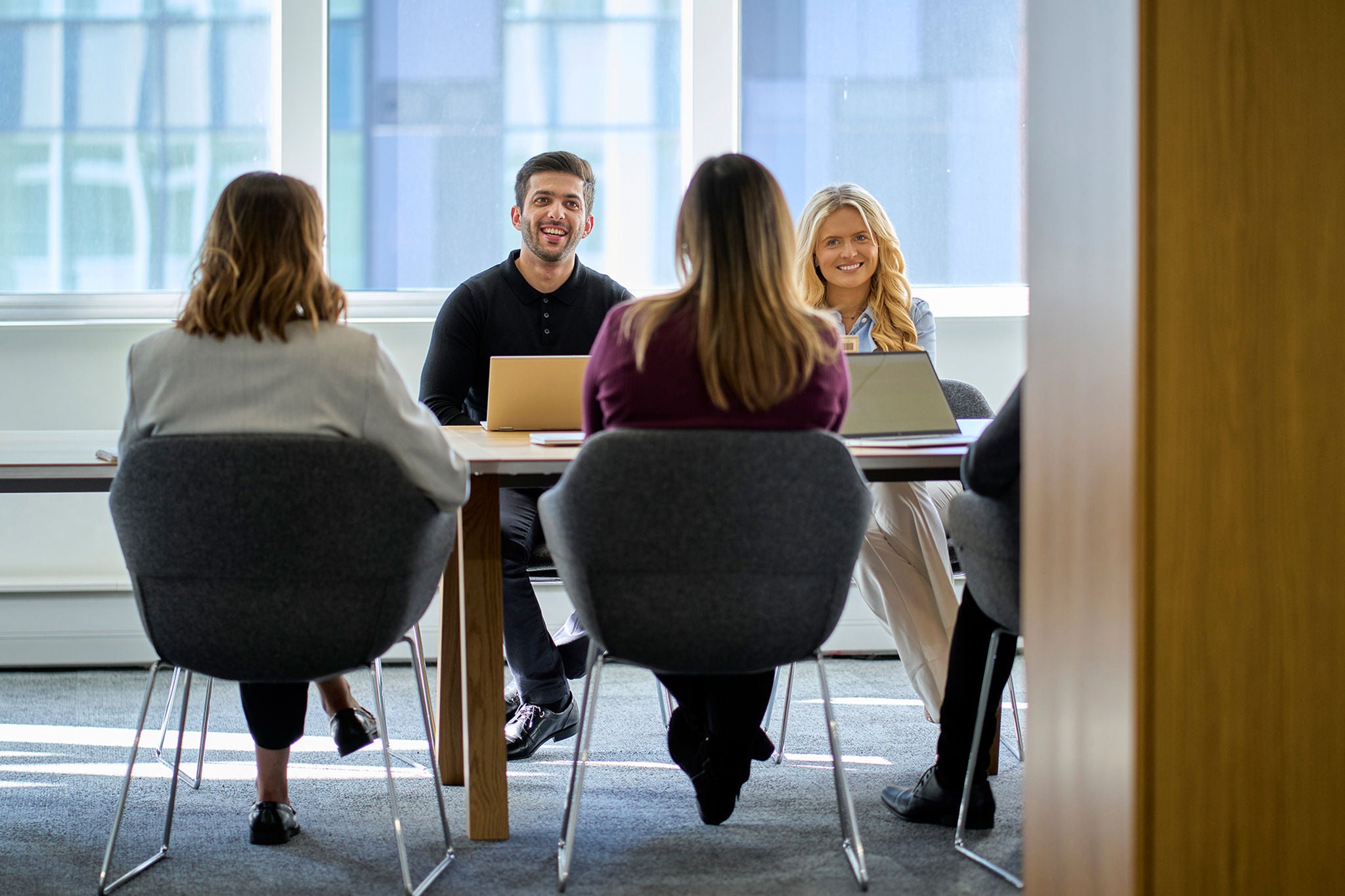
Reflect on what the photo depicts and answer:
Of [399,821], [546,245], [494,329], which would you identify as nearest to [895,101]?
[546,245]

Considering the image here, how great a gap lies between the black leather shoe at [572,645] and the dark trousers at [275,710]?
2.87ft

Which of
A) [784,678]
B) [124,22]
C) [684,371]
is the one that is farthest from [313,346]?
[124,22]

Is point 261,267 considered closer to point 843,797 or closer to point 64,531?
point 843,797

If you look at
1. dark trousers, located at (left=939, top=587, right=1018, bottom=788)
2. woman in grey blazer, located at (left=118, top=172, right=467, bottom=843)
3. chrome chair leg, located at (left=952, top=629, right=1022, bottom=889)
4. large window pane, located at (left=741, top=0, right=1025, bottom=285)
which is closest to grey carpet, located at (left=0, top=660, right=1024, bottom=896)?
chrome chair leg, located at (left=952, top=629, right=1022, bottom=889)

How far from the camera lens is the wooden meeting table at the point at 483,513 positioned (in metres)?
2.04

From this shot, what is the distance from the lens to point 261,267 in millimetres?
1836

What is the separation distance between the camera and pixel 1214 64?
1184 millimetres

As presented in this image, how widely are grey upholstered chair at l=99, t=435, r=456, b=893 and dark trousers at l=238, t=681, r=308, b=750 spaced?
0.78 feet

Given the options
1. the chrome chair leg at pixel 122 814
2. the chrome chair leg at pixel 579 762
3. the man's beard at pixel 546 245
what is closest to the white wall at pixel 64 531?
the man's beard at pixel 546 245

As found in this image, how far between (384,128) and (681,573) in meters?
2.59

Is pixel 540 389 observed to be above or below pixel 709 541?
above

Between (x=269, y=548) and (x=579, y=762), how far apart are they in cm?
60

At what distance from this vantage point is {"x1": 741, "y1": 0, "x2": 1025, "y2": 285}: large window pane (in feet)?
13.0

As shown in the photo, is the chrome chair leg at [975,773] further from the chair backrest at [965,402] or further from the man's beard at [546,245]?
the man's beard at [546,245]
